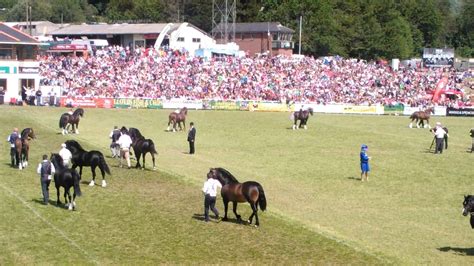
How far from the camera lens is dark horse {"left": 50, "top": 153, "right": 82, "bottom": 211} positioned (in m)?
21.2

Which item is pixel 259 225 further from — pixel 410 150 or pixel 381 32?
pixel 381 32

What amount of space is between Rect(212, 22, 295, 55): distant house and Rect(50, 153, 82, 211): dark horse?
264 ft

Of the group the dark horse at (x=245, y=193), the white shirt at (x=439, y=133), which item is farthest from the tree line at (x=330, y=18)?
the dark horse at (x=245, y=193)

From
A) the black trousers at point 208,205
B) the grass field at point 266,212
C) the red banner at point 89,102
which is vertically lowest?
the grass field at point 266,212

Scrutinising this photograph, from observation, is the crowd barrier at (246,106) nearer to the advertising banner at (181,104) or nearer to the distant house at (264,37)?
the advertising banner at (181,104)

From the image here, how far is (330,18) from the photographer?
110062 mm

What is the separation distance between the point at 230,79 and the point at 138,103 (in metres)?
11.8

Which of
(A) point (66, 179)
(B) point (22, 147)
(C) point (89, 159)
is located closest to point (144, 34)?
(B) point (22, 147)

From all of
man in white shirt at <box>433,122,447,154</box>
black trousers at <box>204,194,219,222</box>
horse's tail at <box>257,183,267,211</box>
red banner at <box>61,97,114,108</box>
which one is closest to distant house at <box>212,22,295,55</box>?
red banner at <box>61,97,114,108</box>

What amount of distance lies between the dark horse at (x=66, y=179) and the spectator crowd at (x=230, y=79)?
4258cm

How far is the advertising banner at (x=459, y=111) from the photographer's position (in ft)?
216

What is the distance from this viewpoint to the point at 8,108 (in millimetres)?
55906

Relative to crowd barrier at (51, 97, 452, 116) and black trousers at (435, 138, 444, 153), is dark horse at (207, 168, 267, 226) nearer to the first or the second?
black trousers at (435, 138, 444, 153)

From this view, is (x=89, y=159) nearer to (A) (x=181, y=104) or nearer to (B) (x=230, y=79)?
(A) (x=181, y=104)
